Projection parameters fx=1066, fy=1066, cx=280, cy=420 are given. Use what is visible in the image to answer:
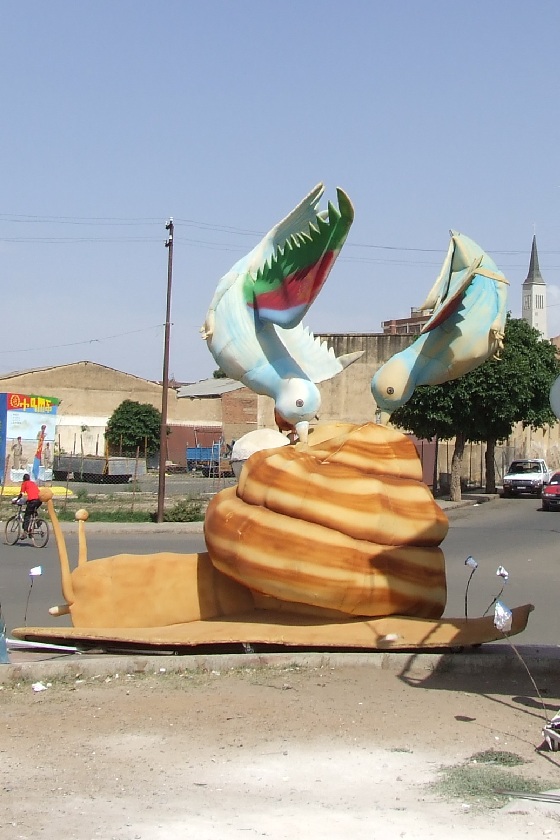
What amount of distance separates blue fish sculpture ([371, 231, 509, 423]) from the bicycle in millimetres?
12967

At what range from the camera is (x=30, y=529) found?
70.8 ft

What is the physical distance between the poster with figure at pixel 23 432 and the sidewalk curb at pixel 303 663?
26.4m

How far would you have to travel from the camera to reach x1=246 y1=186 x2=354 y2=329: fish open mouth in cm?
1046

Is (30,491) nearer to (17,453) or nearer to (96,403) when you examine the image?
(17,453)

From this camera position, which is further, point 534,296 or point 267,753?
point 534,296

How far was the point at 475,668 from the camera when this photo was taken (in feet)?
28.8

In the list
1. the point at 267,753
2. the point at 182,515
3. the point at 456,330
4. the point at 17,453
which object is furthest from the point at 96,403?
the point at 267,753

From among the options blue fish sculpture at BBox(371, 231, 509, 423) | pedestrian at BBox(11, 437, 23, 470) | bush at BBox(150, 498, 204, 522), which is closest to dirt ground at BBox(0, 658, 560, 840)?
blue fish sculpture at BBox(371, 231, 509, 423)

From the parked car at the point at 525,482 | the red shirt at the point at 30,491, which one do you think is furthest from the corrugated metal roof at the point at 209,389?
the red shirt at the point at 30,491

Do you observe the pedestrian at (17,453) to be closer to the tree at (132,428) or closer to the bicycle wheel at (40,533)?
the bicycle wheel at (40,533)

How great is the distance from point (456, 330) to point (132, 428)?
4965 cm

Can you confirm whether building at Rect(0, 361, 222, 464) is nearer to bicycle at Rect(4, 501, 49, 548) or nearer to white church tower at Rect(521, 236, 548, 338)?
bicycle at Rect(4, 501, 49, 548)

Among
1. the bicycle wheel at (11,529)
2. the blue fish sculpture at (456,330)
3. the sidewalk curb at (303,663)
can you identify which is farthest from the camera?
the bicycle wheel at (11,529)

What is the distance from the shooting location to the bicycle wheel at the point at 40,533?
21580mm
